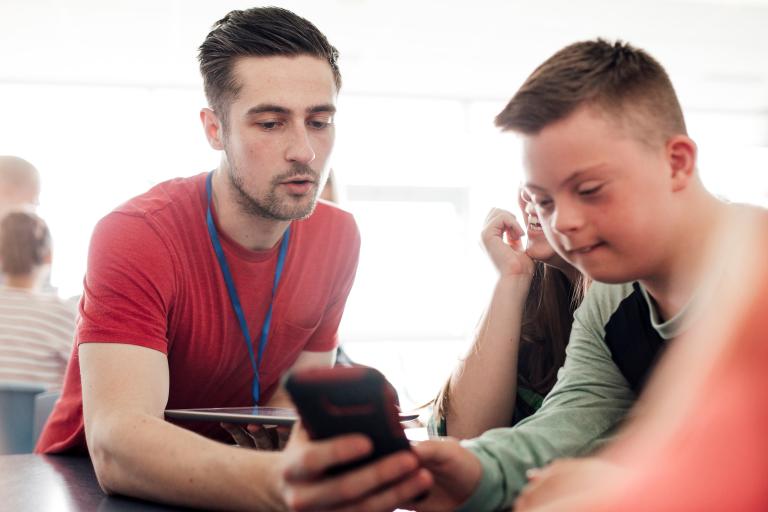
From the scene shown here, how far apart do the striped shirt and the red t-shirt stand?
96 centimetres

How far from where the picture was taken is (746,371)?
68cm

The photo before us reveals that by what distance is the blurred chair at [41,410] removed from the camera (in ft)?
6.77

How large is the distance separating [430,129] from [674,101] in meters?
7.32

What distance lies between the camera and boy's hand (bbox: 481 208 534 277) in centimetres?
159

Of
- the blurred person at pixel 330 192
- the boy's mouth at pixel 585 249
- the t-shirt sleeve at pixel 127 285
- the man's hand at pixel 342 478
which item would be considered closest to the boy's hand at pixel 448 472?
the man's hand at pixel 342 478

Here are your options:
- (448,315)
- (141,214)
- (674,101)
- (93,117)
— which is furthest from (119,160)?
(674,101)

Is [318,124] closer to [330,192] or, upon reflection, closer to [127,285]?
[127,285]

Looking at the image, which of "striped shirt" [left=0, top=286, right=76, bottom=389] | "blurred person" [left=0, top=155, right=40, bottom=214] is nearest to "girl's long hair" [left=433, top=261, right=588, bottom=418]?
"striped shirt" [left=0, top=286, right=76, bottom=389]

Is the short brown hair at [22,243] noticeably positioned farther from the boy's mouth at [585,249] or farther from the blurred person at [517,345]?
the boy's mouth at [585,249]

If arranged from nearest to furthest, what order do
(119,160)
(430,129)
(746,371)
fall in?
(746,371)
(119,160)
(430,129)

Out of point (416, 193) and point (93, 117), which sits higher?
point (93, 117)

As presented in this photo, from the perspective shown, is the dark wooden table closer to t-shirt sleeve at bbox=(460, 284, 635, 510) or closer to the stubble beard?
t-shirt sleeve at bbox=(460, 284, 635, 510)

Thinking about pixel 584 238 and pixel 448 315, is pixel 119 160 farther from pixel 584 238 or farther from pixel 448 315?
pixel 584 238

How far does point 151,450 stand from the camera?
110 centimetres
